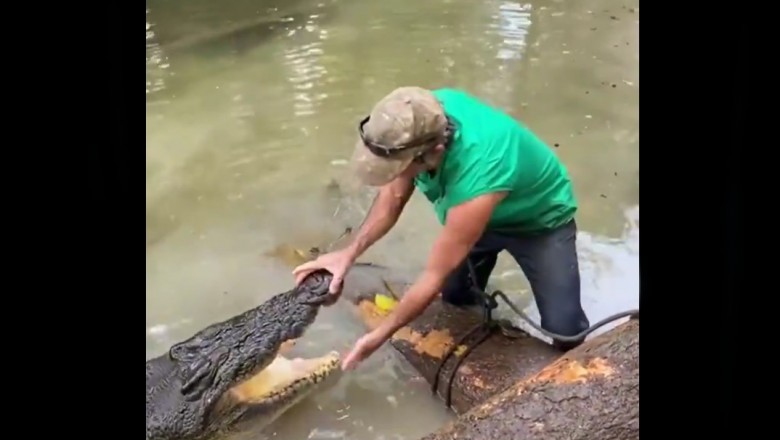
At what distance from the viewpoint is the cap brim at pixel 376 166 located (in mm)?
1773

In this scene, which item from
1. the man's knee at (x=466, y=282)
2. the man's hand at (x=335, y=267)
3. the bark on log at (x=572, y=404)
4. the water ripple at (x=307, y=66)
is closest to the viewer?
the bark on log at (x=572, y=404)

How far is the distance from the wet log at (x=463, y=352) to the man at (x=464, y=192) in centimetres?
11

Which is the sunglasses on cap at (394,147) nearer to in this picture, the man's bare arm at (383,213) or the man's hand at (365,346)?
the man's bare arm at (383,213)

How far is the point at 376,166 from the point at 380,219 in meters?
0.39

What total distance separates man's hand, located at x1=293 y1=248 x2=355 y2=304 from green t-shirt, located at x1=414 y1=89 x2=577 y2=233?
0.94ft

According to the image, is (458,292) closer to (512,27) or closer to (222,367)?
(222,367)

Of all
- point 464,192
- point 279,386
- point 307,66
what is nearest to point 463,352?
point 279,386

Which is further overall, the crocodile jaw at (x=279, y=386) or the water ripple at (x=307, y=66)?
the water ripple at (x=307, y=66)

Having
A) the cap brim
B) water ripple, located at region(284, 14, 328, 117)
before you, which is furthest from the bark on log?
water ripple, located at region(284, 14, 328, 117)

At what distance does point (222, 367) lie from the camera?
2080mm

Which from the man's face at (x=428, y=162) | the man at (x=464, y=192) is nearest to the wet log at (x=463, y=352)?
the man at (x=464, y=192)
